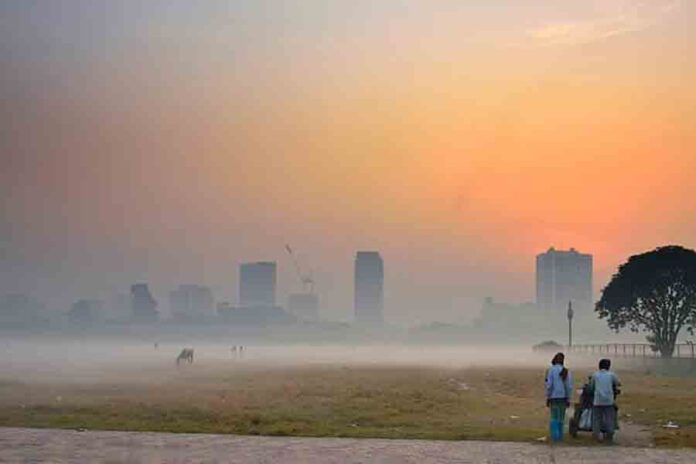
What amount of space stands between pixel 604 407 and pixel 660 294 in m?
65.6

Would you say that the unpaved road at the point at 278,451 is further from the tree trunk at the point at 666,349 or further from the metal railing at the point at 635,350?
the tree trunk at the point at 666,349

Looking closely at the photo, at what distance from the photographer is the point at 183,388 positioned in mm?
45500

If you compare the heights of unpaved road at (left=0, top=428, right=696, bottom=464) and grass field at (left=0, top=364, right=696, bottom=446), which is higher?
unpaved road at (left=0, top=428, right=696, bottom=464)

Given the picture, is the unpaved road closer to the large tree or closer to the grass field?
the grass field

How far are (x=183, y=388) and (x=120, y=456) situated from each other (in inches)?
1006

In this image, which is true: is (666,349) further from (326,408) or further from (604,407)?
(604,407)

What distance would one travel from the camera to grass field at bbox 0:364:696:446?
2675cm

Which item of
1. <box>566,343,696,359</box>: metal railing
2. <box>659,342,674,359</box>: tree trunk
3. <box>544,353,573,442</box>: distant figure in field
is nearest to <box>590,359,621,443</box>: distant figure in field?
<box>544,353,573,442</box>: distant figure in field

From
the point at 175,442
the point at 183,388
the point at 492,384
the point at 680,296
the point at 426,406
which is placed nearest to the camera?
the point at 175,442

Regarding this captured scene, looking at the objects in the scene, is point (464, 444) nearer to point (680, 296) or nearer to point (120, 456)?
point (120, 456)

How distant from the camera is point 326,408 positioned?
33.8 meters

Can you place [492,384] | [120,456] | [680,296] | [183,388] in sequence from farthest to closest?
[680,296], [492,384], [183,388], [120,456]

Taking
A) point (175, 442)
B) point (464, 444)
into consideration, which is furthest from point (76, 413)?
point (464, 444)

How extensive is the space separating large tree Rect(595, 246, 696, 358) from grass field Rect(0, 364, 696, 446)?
36496mm
